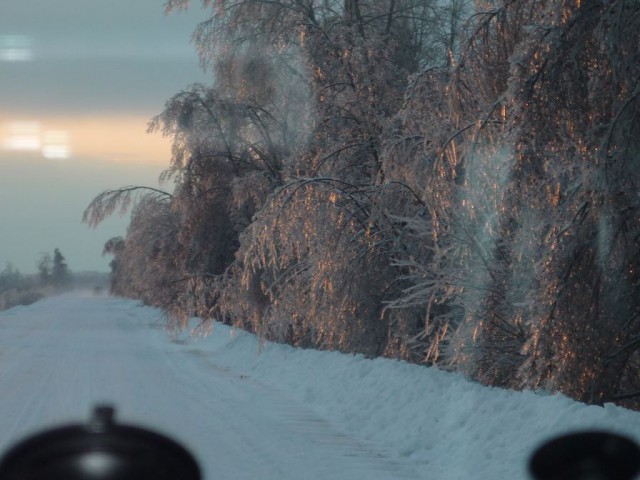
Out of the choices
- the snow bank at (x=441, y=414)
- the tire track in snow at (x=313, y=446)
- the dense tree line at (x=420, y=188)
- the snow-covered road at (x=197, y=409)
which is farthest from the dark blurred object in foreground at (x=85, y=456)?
the dense tree line at (x=420, y=188)

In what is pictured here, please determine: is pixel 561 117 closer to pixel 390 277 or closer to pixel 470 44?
pixel 470 44

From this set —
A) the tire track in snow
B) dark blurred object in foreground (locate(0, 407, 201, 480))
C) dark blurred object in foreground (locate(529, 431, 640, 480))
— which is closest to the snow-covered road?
the tire track in snow

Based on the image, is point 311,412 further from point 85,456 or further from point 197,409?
point 85,456

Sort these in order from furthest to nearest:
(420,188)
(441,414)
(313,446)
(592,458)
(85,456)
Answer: (420,188), (441,414), (313,446), (592,458), (85,456)

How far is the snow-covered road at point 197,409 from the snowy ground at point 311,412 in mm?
24

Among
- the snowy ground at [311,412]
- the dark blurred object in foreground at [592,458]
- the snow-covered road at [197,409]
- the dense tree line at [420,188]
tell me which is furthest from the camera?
the snow-covered road at [197,409]

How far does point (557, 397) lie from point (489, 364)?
4.01 metres

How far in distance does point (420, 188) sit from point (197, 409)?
4554 mm

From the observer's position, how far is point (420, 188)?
13039mm

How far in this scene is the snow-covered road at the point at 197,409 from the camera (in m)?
8.61

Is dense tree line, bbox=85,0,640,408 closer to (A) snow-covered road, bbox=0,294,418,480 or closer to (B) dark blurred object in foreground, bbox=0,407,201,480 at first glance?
(A) snow-covered road, bbox=0,294,418,480

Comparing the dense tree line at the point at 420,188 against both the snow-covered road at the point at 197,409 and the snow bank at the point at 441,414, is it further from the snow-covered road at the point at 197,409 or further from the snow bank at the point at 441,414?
the snow-covered road at the point at 197,409

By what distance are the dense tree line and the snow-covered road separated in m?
1.96

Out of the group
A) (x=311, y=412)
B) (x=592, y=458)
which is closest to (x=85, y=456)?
(x=592, y=458)
